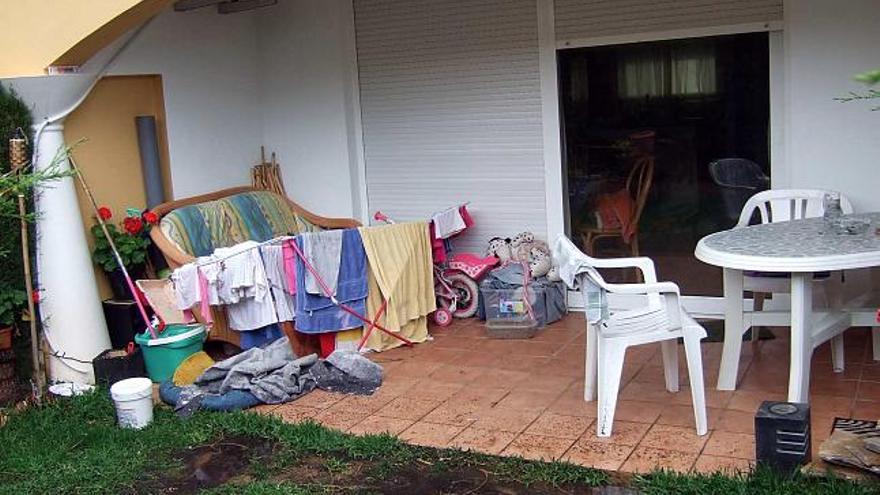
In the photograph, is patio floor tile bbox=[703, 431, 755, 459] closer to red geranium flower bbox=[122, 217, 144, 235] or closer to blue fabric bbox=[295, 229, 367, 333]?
blue fabric bbox=[295, 229, 367, 333]

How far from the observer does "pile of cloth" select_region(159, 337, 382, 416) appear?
5711 mm

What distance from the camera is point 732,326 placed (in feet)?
17.2

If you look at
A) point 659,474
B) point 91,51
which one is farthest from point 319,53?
point 659,474

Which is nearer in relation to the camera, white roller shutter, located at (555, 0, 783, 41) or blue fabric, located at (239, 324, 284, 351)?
white roller shutter, located at (555, 0, 783, 41)

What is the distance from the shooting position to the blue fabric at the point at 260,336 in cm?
646

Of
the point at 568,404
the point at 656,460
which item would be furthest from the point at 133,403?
the point at 656,460

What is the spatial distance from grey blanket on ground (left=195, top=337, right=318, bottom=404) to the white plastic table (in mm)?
2423

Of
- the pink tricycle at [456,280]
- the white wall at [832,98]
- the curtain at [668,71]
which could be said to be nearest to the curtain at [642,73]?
the curtain at [668,71]

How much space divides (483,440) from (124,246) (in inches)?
121

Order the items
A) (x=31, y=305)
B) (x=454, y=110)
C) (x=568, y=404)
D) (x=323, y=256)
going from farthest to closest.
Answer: (x=454, y=110)
(x=323, y=256)
(x=31, y=305)
(x=568, y=404)

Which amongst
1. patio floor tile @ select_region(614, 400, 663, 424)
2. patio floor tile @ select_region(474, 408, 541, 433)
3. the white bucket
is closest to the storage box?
the white bucket

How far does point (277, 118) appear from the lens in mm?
8133

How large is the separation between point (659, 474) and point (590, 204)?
10.5 ft

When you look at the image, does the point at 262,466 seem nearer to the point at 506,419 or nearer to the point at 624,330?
the point at 506,419
